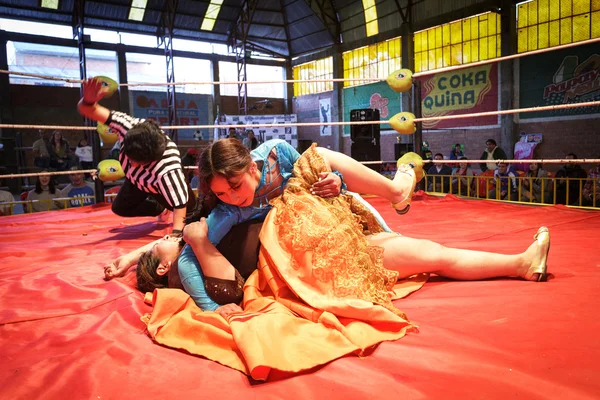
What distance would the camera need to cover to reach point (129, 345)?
1.20 metres

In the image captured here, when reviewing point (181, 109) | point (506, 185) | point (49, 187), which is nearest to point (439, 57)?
point (506, 185)

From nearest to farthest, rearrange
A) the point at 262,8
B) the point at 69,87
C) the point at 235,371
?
the point at 235,371, the point at 69,87, the point at 262,8

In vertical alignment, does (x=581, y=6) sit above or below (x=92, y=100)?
above

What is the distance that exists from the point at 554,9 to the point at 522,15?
1.97 feet

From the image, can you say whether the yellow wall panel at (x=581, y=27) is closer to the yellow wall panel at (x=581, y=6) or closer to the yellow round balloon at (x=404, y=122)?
the yellow wall panel at (x=581, y=6)

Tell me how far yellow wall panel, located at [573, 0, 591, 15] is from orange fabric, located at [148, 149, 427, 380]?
26.3 ft

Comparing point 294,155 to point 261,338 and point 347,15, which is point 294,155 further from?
point 347,15

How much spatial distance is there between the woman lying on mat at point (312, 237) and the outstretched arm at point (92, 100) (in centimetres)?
157

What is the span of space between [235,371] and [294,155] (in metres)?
0.78

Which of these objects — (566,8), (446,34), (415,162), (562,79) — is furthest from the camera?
(446,34)

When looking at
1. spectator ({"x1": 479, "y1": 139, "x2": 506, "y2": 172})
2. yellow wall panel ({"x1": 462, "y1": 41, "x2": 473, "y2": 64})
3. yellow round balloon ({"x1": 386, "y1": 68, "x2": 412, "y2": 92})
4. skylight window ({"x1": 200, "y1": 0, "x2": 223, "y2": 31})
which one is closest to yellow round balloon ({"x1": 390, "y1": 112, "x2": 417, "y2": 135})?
yellow round balloon ({"x1": 386, "y1": 68, "x2": 412, "y2": 92})

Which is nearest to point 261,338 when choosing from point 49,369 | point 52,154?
point 49,369

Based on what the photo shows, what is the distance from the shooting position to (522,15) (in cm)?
831

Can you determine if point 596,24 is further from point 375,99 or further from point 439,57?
point 375,99
